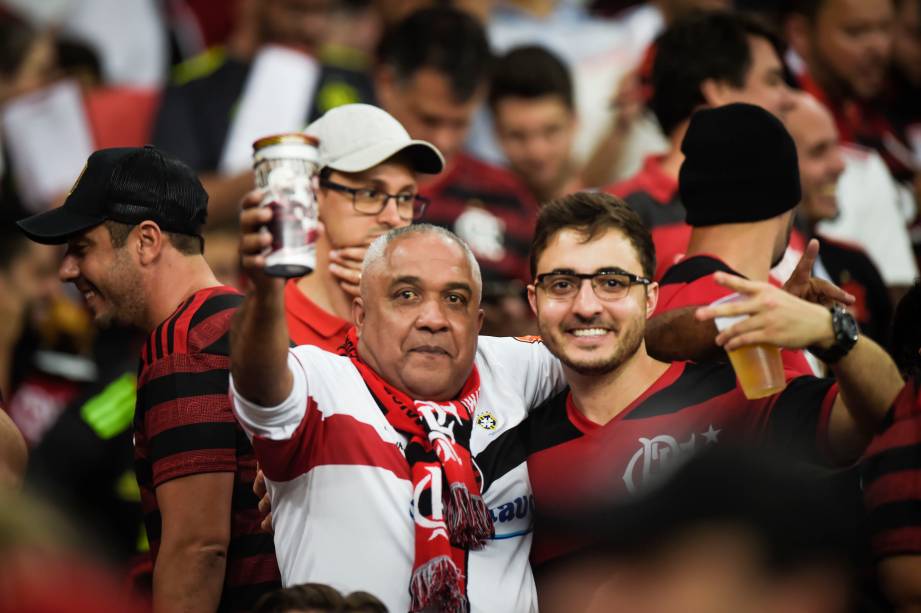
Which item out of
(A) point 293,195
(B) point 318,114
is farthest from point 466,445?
(B) point 318,114

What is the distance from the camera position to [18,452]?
4.59 metres

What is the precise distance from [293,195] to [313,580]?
3.69 ft

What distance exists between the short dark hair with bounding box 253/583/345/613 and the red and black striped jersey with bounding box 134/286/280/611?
3.30 feet

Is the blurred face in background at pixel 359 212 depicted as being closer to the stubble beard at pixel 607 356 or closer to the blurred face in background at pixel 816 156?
the stubble beard at pixel 607 356

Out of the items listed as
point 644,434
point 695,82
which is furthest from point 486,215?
point 644,434

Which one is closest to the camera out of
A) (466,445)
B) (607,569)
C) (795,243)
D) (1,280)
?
(607,569)

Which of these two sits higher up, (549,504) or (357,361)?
(357,361)

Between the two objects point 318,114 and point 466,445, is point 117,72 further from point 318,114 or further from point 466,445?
point 466,445

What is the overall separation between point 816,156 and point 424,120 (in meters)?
1.96

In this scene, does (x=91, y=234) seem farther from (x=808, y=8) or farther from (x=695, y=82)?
(x=808, y=8)

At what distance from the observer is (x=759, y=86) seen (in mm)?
6219

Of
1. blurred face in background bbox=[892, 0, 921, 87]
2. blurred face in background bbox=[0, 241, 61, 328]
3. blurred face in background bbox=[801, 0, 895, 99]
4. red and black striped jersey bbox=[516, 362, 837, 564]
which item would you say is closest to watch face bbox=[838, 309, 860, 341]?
red and black striped jersey bbox=[516, 362, 837, 564]

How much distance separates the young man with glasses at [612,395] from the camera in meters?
4.22

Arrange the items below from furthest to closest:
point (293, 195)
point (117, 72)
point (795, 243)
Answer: point (117, 72)
point (795, 243)
point (293, 195)
